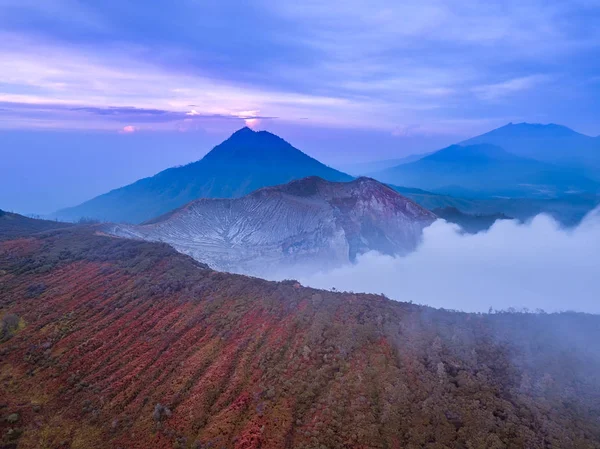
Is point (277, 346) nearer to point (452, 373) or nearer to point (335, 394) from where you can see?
point (335, 394)

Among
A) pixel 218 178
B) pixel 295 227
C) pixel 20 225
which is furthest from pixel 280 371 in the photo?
pixel 218 178

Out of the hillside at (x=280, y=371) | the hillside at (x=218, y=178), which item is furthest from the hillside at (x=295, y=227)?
the hillside at (x=218, y=178)

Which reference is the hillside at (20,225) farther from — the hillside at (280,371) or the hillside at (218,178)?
the hillside at (218,178)

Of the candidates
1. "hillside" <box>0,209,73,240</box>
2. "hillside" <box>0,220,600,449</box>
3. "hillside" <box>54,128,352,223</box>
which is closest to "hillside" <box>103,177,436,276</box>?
"hillside" <box>0,209,73,240</box>

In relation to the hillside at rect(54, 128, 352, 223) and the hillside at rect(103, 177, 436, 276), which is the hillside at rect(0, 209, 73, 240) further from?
the hillside at rect(54, 128, 352, 223)

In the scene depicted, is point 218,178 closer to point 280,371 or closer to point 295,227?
point 295,227

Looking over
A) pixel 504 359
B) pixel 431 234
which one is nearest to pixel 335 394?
pixel 504 359
